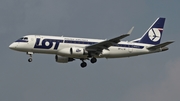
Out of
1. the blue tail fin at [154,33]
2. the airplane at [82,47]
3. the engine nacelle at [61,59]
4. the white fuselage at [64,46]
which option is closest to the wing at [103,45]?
the airplane at [82,47]

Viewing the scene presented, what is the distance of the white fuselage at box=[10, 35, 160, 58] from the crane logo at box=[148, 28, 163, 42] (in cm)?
421

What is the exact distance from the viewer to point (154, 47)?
80.9 meters

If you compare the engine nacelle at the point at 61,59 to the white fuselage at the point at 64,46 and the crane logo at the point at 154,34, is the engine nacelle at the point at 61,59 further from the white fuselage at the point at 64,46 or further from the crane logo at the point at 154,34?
the crane logo at the point at 154,34

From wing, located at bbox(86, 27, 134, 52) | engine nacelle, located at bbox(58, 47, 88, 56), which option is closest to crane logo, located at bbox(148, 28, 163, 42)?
wing, located at bbox(86, 27, 134, 52)

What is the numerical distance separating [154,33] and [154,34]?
301mm

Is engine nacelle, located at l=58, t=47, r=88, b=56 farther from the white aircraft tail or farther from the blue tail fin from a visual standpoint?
the blue tail fin

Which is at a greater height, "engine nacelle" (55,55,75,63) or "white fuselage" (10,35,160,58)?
"white fuselage" (10,35,160,58)

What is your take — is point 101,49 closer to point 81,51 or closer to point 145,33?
point 81,51

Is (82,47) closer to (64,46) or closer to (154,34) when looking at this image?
(64,46)

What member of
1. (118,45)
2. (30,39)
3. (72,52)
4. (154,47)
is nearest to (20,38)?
(30,39)

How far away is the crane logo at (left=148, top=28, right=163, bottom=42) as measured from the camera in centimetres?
8549

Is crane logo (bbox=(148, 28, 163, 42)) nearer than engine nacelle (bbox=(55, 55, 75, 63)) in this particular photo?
No

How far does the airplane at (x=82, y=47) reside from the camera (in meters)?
76.5

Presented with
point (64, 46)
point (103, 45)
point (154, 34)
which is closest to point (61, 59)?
point (64, 46)
